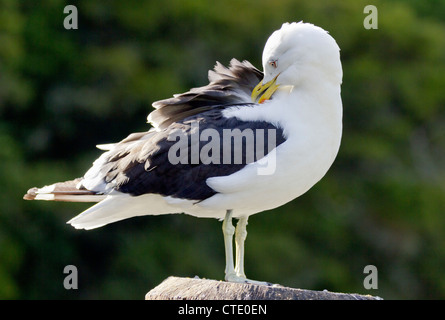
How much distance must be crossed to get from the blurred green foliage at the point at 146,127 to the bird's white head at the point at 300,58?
6526 millimetres

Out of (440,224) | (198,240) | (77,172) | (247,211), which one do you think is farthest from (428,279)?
(247,211)

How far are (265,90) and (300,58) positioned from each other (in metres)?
0.31

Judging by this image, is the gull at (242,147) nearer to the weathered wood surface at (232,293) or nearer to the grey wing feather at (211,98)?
the grey wing feather at (211,98)

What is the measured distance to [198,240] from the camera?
1268cm

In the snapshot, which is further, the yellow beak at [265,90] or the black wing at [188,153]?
the yellow beak at [265,90]

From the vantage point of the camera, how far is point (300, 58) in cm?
561

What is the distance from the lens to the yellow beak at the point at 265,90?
5691mm

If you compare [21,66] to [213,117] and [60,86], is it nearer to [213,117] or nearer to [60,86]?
[60,86]

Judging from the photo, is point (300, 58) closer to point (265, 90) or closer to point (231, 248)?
point (265, 90)

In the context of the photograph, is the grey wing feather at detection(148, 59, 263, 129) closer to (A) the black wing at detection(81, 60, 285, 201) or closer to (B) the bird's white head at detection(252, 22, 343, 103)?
(A) the black wing at detection(81, 60, 285, 201)

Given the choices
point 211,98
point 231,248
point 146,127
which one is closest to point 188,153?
point 211,98

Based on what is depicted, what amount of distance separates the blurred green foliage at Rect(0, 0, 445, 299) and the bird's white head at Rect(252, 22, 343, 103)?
6.53m

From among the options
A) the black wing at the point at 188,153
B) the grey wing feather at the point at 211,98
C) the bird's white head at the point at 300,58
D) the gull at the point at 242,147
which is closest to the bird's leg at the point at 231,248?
the gull at the point at 242,147

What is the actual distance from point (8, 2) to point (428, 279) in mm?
7533
